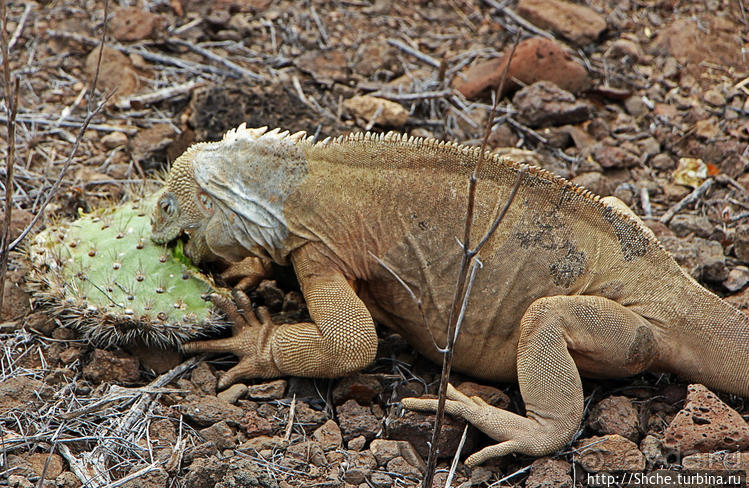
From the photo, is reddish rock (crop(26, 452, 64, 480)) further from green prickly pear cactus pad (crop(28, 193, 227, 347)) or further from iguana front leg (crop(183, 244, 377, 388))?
iguana front leg (crop(183, 244, 377, 388))

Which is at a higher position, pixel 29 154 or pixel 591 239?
pixel 591 239

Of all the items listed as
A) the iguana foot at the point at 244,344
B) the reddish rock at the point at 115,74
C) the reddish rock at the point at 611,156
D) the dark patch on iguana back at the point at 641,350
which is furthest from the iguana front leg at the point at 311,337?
the reddish rock at the point at 115,74


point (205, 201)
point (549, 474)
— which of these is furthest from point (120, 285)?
point (549, 474)

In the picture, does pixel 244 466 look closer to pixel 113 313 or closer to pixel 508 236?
pixel 113 313

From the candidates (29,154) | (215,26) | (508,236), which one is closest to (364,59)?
(215,26)

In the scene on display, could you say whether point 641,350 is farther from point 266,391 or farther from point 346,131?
point 346,131
